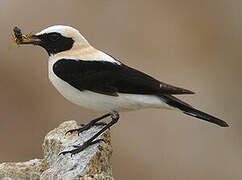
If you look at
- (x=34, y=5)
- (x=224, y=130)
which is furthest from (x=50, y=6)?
(x=224, y=130)

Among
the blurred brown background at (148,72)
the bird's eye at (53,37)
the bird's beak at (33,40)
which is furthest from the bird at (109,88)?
the blurred brown background at (148,72)

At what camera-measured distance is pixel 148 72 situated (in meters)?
18.5

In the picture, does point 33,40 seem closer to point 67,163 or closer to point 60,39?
point 60,39

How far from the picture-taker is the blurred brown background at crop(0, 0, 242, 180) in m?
17.6

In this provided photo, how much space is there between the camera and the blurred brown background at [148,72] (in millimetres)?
17562

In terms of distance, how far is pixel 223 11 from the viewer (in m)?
21.3

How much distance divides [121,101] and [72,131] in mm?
1312

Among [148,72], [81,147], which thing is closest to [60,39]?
[81,147]

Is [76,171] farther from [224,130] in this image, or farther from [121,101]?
[224,130]

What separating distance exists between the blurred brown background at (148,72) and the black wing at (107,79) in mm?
8487

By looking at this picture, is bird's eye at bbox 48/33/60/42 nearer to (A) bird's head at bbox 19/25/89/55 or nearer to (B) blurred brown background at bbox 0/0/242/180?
(A) bird's head at bbox 19/25/89/55

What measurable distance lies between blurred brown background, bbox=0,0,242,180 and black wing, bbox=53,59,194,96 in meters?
8.49

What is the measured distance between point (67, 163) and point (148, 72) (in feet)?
33.9

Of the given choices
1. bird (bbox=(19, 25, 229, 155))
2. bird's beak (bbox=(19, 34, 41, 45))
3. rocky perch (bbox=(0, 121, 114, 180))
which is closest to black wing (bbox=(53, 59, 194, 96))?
bird (bbox=(19, 25, 229, 155))
